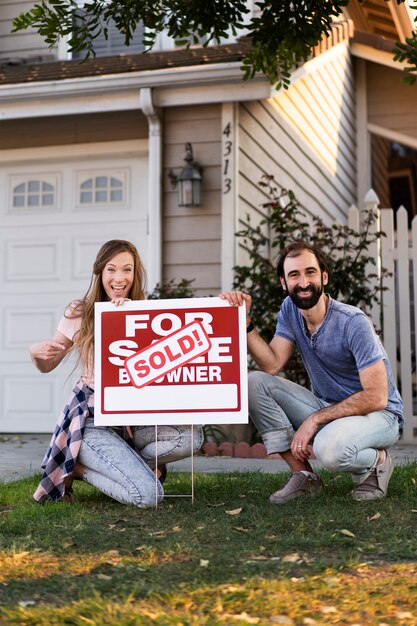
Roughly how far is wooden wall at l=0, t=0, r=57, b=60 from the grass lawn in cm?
605

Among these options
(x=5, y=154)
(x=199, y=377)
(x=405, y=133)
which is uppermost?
(x=405, y=133)

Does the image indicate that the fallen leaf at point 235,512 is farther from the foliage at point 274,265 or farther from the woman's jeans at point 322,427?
the foliage at point 274,265

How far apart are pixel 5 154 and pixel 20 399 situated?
235 cm

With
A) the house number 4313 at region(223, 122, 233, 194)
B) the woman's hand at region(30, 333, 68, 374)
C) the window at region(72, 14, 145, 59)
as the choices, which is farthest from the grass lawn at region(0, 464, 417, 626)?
the window at region(72, 14, 145, 59)

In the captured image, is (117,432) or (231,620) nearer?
(231,620)

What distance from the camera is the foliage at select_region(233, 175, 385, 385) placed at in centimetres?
680

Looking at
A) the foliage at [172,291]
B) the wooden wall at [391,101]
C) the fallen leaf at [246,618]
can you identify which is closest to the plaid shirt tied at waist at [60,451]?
the fallen leaf at [246,618]

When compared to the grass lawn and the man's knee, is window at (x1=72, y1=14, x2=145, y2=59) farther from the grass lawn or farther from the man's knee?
the man's knee

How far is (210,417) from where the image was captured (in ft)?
12.4

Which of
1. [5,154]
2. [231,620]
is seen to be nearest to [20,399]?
[5,154]

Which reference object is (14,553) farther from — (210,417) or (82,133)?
(82,133)

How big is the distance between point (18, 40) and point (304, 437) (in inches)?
262

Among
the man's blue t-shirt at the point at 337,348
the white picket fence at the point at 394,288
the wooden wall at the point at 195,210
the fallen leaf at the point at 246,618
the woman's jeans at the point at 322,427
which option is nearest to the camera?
the fallen leaf at the point at 246,618

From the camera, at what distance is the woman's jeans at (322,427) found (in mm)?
3648
